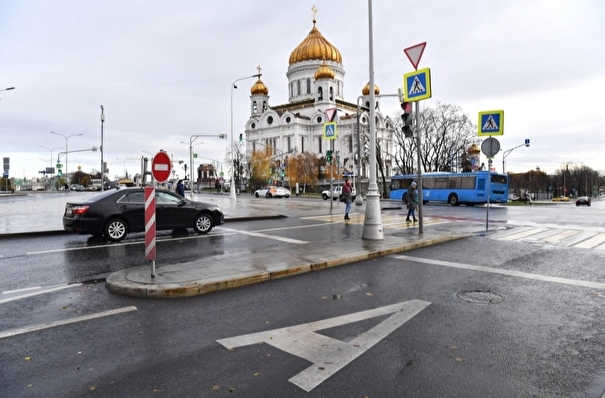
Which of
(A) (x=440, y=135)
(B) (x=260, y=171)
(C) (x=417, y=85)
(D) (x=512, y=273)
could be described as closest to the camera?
(D) (x=512, y=273)

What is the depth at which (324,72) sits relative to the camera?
89.4 metres

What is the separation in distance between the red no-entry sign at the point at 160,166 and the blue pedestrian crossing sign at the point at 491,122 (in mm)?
11694

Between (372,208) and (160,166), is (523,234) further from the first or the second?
(160,166)

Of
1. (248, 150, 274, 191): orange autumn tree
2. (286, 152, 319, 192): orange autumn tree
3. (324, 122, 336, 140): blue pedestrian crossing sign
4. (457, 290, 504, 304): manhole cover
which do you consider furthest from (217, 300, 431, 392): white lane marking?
(286, 152, 319, 192): orange autumn tree

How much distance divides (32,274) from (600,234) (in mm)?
15940

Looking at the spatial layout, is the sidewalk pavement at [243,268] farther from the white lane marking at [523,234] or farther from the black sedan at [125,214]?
the black sedan at [125,214]

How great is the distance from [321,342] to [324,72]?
297 ft

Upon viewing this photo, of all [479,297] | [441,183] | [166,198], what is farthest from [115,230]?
[441,183]

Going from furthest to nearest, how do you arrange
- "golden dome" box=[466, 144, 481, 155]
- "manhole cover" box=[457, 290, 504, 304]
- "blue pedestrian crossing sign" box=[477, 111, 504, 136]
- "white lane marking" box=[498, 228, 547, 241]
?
1. "golden dome" box=[466, 144, 481, 155]
2. "blue pedestrian crossing sign" box=[477, 111, 504, 136]
3. "white lane marking" box=[498, 228, 547, 241]
4. "manhole cover" box=[457, 290, 504, 304]

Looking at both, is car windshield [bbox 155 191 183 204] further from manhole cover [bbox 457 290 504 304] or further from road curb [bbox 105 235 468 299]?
manhole cover [bbox 457 290 504 304]

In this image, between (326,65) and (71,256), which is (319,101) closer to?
(326,65)

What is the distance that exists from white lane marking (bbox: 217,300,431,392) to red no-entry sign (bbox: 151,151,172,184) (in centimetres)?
399

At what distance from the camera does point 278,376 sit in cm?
350

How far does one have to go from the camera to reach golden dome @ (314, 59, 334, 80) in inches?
3514
